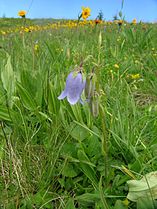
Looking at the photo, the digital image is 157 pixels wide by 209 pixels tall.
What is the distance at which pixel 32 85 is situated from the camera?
1.92m

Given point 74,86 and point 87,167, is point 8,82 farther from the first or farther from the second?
point 74,86

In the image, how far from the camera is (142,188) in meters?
1.14

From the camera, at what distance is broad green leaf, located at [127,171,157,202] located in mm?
1135

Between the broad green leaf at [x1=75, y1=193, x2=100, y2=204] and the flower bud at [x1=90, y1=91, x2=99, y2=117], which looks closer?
the flower bud at [x1=90, y1=91, x2=99, y2=117]

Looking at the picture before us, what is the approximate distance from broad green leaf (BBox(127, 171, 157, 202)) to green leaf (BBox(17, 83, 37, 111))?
76cm

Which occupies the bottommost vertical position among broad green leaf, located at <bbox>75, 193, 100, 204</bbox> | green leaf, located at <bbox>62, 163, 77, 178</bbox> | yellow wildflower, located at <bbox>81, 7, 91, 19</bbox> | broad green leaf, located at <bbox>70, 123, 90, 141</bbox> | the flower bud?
broad green leaf, located at <bbox>75, 193, 100, 204</bbox>

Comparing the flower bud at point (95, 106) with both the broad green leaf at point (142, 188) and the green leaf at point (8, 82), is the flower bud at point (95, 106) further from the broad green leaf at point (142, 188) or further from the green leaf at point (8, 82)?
the green leaf at point (8, 82)

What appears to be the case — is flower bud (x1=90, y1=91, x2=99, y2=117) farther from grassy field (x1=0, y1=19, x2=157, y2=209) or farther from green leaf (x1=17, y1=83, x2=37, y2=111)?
green leaf (x1=17, y1=83, x2=37, y2=111)

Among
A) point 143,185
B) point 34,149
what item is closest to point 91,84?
point 143,185

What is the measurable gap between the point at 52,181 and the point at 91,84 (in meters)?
0.46

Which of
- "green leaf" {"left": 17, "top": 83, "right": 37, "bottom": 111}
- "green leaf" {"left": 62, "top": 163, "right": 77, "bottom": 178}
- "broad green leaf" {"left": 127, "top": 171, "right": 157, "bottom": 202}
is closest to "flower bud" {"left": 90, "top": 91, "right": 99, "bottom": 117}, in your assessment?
"broad green leaf" {"left": 127, "top": 171, "right": 157, "bottom": 202}

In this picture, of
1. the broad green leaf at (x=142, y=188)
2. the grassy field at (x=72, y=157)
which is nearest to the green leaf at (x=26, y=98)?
the grassy field at (x=72, y=157)

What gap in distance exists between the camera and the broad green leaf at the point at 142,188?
1.14m

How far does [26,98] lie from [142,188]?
851mm
